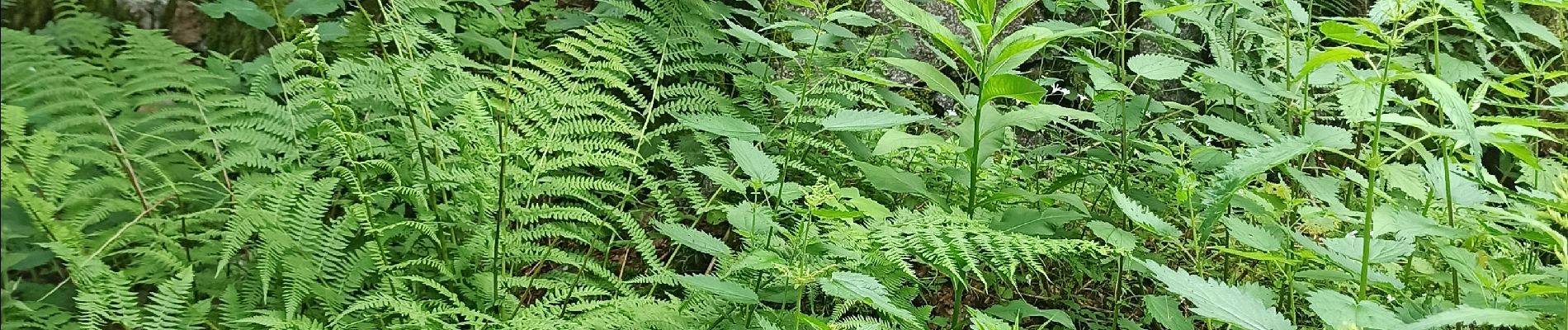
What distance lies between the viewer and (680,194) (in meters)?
2.21

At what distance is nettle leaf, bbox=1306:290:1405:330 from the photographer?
118 centimetres

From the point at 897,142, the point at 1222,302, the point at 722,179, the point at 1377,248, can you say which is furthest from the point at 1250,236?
the point at 722,179

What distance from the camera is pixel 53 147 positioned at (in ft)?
3.77

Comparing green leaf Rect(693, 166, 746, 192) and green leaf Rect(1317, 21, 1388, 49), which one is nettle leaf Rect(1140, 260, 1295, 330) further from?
green leaf Rect(693, 166, 746, 192)

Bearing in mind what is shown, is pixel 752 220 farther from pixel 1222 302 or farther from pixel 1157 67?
Result: pixel 1157 67

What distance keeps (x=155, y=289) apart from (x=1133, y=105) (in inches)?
74.5

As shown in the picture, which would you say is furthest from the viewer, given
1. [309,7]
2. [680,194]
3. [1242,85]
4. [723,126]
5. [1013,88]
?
[680,194]

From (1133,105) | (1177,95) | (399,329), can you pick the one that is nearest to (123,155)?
(399,329)

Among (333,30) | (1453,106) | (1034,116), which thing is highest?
(1453,106)

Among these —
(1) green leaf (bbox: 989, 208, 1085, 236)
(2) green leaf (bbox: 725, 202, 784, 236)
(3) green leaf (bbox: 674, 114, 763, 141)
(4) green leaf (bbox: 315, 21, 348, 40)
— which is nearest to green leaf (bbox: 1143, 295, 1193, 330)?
(1) green leaf (bbox: 989, 208, 1085, 236)

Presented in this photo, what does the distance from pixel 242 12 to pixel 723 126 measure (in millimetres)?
1028

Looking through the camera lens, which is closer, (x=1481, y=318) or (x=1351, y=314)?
(x=1481, y=318)

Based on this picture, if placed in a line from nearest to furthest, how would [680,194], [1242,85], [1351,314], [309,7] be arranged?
[1351,314]
[1242,85]
[309,7]
[680,194]

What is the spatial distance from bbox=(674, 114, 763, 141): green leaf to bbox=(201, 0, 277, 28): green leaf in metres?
0.89
